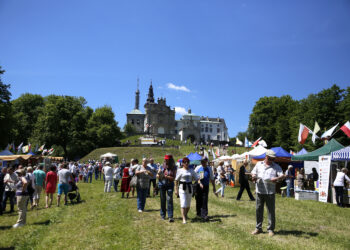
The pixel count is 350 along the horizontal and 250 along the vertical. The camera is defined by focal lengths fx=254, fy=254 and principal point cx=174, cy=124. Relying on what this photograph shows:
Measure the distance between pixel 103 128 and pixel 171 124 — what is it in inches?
1574

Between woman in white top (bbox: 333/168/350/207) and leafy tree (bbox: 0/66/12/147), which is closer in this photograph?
woman in white top (bbox: 333/168/350/207)

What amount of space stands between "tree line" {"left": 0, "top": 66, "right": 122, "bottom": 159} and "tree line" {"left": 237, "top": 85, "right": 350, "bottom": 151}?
36.6 meters

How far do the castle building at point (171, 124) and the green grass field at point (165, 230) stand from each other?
74.2 metres

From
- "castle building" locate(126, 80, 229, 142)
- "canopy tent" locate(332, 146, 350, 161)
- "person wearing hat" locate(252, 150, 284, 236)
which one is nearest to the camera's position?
"person wearing hat" locate(252, 150, 284, 236)

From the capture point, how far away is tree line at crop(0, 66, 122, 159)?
54.0 m

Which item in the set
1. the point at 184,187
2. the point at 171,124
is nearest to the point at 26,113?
the point at 171,124

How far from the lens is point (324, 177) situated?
13.0 metres

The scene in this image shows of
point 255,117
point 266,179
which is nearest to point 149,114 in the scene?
point 255,117

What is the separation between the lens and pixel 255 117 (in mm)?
52969

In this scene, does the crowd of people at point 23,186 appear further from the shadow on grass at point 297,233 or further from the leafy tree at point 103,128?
the leafy tree at point 103,128

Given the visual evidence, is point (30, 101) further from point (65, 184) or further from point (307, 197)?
point (307, 197)

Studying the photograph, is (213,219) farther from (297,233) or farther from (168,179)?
(297,233)

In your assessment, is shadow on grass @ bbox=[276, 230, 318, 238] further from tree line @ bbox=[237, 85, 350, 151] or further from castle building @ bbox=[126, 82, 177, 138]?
castle building @ bbox=[126, 82, 177, 138]

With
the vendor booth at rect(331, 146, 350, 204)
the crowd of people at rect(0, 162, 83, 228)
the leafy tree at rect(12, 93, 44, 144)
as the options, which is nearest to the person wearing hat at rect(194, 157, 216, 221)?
the crowd of people at rect(0, 162, 83, 228)
